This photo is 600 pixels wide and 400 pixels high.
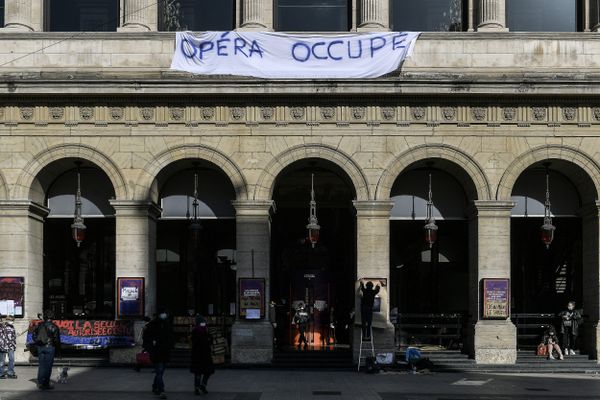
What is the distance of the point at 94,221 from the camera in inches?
1369

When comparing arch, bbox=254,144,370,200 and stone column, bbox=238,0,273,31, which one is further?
stone column, bbox=238,0,273,31

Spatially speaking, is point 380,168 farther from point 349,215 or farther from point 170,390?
point 170,390

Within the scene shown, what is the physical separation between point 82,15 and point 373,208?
10.9m

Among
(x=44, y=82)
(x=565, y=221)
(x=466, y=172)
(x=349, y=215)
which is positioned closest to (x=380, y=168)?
(x=466, y=172)

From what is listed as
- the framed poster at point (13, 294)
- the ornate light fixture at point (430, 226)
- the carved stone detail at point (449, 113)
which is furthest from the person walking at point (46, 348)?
the carved stone detail at point (449, 113)

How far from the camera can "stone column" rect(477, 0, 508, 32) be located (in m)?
31.1

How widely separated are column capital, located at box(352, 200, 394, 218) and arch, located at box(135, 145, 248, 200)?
337 centimetres

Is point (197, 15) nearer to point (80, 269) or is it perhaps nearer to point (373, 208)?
point (373, 208)

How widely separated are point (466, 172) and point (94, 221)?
12.6m

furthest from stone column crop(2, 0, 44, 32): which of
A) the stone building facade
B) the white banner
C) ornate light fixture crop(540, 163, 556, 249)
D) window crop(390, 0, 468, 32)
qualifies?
ornate light fixture crop(540, 163, 556, 249)

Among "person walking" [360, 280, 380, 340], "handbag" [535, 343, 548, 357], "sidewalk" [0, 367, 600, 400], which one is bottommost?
"sidewalk" [0, 367, 600, 400]

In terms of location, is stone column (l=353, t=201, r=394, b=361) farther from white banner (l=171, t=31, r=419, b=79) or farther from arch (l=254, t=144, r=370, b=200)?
white banner (l=171, t=31, r=419, b=79)

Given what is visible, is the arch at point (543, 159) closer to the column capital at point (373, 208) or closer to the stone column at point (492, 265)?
the stone column at point (492, 265)

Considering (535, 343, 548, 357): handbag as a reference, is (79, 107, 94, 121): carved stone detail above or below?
above
